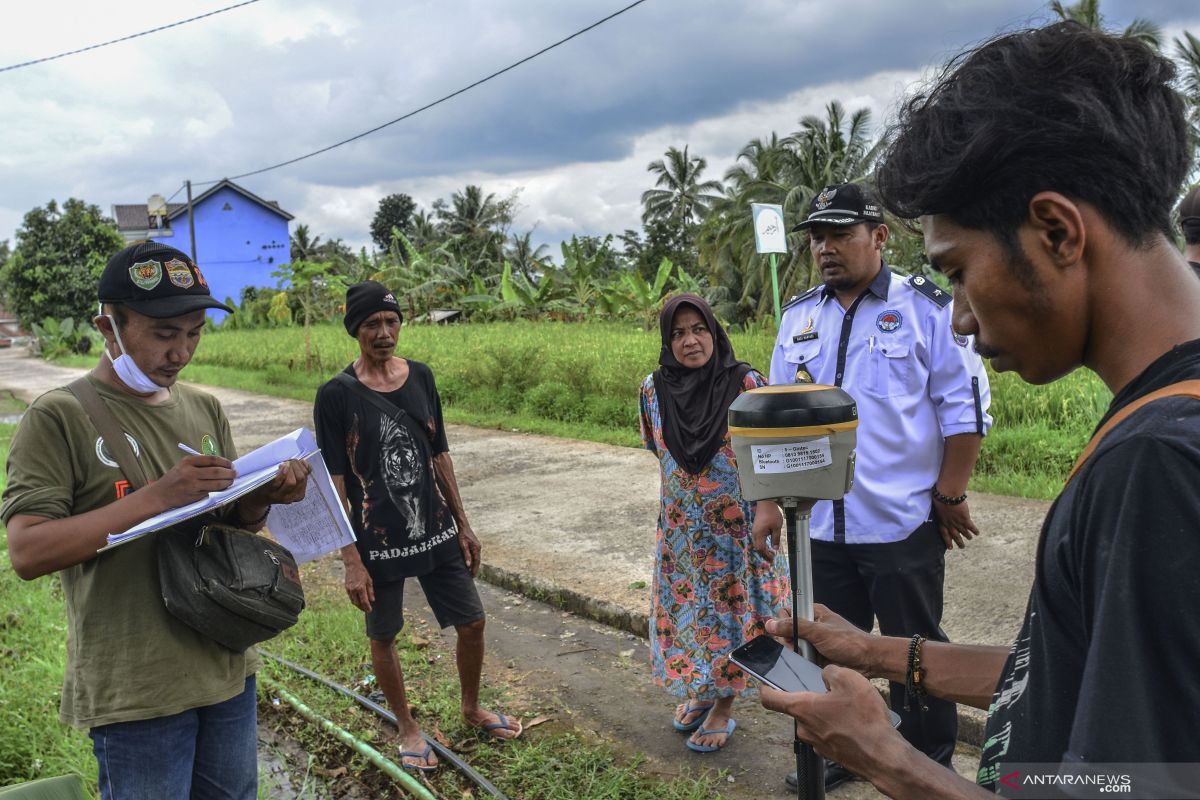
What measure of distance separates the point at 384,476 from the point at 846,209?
1897mm

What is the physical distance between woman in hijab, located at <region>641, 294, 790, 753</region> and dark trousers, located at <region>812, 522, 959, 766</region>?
0.38 meters

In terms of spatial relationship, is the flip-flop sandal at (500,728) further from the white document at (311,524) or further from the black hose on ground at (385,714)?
the white document at (311,524)

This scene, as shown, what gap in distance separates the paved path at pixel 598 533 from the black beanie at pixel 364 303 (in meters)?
2.10

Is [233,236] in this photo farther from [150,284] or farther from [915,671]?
[915,671]

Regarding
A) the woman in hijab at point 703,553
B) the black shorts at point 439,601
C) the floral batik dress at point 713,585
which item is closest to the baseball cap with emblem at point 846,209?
the woman in hijab at point 703,553

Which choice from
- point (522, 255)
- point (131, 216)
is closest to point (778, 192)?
point (522, 255)

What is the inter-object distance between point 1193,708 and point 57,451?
6.70ft

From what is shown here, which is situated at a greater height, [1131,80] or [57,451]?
[1131,80]

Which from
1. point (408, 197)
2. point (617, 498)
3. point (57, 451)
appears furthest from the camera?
point (408, 197)

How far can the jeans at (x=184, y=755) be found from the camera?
2.01 m

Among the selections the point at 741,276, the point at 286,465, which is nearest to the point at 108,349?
the point at 286,465

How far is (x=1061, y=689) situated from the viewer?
0.91m

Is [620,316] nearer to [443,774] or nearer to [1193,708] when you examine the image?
[443,774]

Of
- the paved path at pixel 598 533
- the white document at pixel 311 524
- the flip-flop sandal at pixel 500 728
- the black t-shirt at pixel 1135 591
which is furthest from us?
the paved path at pixel 598 533
